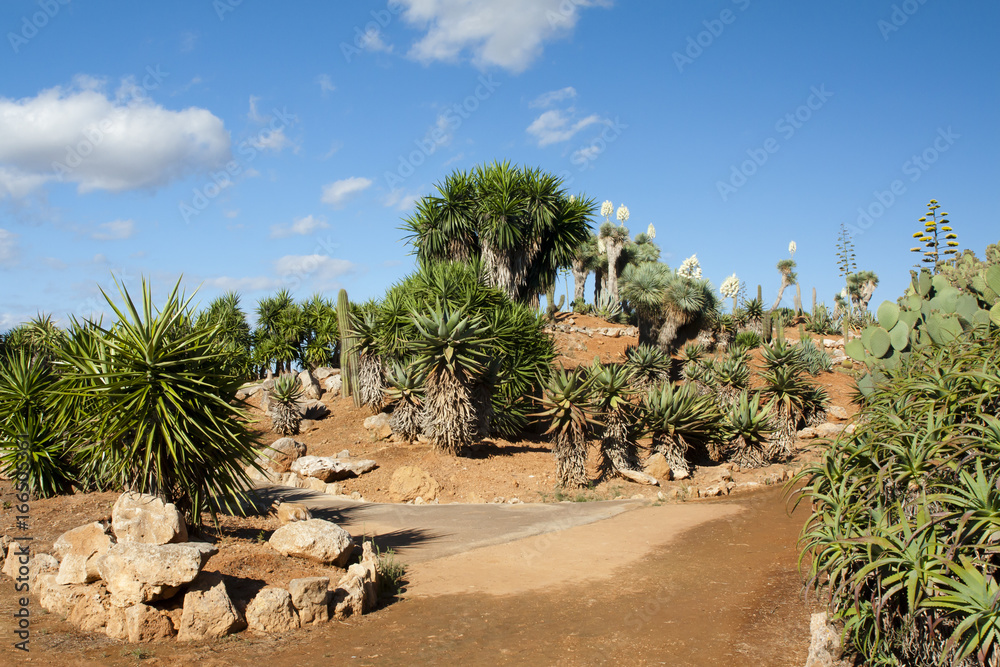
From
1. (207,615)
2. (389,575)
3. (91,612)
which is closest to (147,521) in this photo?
(91,612)

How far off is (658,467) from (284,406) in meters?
10.6

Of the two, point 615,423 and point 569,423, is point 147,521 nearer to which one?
point 569,423

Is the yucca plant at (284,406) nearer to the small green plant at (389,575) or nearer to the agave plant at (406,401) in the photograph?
the agave plant at (406,401)

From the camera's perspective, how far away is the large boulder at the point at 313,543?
691 centimetres

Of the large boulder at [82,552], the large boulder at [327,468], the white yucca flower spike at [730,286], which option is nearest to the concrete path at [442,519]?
the large boulder at [327,468]

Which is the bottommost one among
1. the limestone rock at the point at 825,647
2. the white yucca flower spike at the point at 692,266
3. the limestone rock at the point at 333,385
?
the limestone rock at the point at 825,647

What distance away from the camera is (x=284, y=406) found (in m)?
18.5

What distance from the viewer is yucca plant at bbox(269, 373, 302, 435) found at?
18298 mm

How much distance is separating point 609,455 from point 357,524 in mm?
5566

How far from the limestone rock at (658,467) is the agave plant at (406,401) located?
5.51 metres

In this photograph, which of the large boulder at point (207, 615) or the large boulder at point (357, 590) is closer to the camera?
the large boulder at point (207, 615)

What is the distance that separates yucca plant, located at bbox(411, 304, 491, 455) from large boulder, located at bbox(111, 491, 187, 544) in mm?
7841

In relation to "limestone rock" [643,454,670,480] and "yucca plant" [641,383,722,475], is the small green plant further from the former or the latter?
"yucca plant" [641,383,722,475]

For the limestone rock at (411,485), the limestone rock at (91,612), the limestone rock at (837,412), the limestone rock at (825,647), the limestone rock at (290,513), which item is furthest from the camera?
the limestone rock at (837,412)
